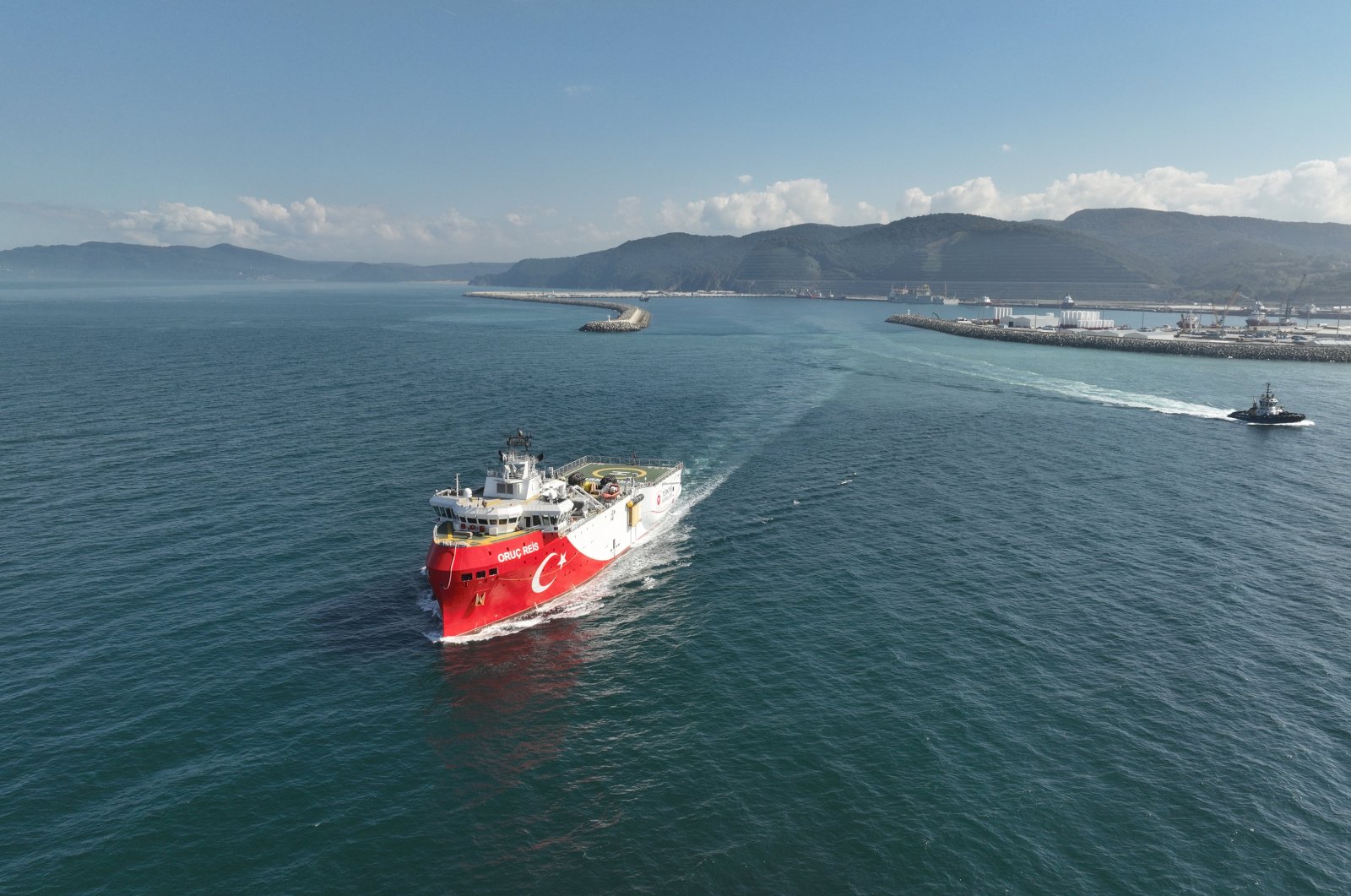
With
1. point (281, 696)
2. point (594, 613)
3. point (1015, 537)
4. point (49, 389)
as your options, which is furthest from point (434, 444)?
point (49, 389)

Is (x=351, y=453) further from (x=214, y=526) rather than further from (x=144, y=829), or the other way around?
(x=144, y=829)

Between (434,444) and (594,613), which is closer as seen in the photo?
(594,613)

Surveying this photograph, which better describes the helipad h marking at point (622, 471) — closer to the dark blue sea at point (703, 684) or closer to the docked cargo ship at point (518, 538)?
the docked cargo ship at point (518, 538)

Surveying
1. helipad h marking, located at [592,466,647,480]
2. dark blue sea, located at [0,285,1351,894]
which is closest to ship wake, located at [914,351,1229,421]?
dark blue sea, located at [0,285,1351,894]

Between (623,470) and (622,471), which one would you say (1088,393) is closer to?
(623,470)

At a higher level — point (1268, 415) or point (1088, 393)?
point (1088, 393)

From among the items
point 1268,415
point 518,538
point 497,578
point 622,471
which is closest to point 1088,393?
point 1268,415

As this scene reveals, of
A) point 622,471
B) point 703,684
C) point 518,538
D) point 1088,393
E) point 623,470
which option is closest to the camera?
point 703,684
